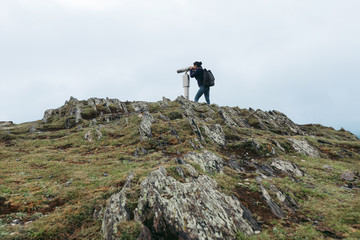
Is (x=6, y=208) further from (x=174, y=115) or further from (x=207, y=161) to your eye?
(x=174, y=115)

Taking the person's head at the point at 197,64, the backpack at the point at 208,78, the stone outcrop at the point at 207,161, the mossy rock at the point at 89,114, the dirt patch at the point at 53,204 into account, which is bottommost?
the dirt patch at the point at 53,204

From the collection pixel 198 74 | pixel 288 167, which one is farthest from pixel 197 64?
pixel 288 167

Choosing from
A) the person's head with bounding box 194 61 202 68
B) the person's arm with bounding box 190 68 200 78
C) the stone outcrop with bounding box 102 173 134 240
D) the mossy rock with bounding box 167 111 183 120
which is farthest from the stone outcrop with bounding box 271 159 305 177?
the person's head with bounding box 194 61 202 68

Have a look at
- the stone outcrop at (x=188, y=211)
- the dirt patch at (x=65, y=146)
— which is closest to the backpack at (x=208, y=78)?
the dirt patch at (x=65, y=146)

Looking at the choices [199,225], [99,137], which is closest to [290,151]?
[199,225]

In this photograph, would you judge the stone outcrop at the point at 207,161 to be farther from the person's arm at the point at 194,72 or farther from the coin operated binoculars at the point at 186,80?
the coin operated binoculars at the point at 186,80

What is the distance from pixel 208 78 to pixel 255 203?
25.4 m

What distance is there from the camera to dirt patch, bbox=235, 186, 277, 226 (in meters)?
10.5

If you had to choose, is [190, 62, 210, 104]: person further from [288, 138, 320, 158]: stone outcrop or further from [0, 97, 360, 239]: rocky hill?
[288, 138, 320, 158]: stone outcrop

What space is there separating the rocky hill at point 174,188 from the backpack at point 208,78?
12.2m

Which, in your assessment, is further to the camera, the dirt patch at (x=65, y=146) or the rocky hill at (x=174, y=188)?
the dirt patch at (x=65, y=146)

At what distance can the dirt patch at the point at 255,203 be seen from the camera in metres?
10.5

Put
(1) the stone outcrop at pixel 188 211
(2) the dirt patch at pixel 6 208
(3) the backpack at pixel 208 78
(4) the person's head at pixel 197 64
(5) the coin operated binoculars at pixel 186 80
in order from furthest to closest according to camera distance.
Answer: (5) the coin operated binoculars at pixel 186 80 → (4) the person's head at pixel 197 64 → (3) the backpack at pixel 208 78 → (2) the dirt patch at pixel 6 208 → (1) the stone outcrop at pixel 188 211

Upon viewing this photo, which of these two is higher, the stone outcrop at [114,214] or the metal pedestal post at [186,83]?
the metal pedestal post at [186,83]
